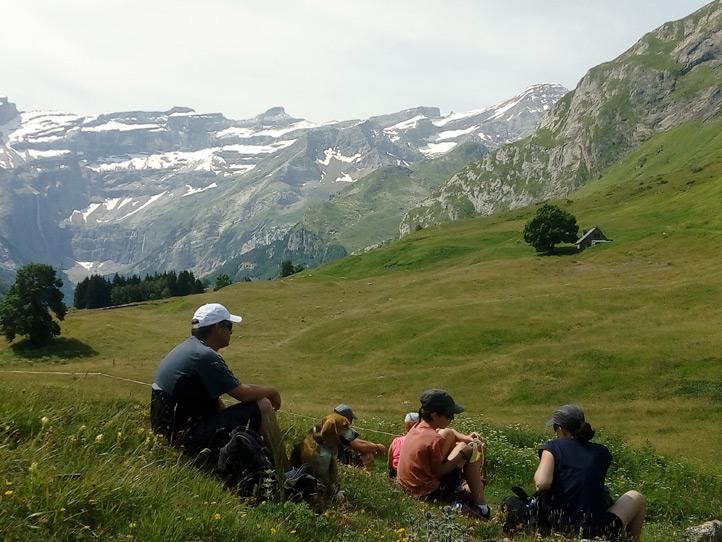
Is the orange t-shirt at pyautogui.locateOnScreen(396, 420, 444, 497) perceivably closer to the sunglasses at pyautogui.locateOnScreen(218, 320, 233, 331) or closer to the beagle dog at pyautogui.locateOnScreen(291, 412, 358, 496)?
the beagle dog at pyautogui.locateOnScreen(291, 412, 358, 496)

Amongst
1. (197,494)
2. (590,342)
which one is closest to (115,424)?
(197,494)

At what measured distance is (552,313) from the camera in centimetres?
6109

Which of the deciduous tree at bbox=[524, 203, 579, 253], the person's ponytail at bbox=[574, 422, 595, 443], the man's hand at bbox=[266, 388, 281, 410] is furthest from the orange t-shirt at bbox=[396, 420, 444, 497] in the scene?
the deciduous tree at bbox=[524, 203, 579, 253]

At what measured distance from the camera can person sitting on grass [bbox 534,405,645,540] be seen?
9.52 metres

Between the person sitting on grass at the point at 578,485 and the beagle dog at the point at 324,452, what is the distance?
325cm

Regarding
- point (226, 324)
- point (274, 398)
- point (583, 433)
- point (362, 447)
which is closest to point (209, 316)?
point (226, 324)

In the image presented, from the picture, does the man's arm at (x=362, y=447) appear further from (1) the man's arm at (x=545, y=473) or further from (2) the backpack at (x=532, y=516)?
(1) the man's arm at (x=545, y=473)

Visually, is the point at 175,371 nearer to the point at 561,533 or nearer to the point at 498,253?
the point at 561,533

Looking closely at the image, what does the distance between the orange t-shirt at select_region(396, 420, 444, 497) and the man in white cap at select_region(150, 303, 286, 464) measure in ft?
10.6

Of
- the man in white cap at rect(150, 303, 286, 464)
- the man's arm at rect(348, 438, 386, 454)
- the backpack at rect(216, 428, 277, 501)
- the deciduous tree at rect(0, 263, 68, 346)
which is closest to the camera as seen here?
the backpack at rect(216, 428, 277, 501)

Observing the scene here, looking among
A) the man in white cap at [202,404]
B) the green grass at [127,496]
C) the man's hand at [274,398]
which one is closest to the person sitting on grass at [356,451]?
the green grass at [127,496]

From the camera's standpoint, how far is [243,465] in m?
8.41

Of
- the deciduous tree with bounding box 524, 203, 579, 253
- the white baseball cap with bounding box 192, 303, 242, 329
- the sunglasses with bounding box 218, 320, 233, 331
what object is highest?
the deciduous tree with bounding box 524, 203, 579, 253

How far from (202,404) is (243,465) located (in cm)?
147
